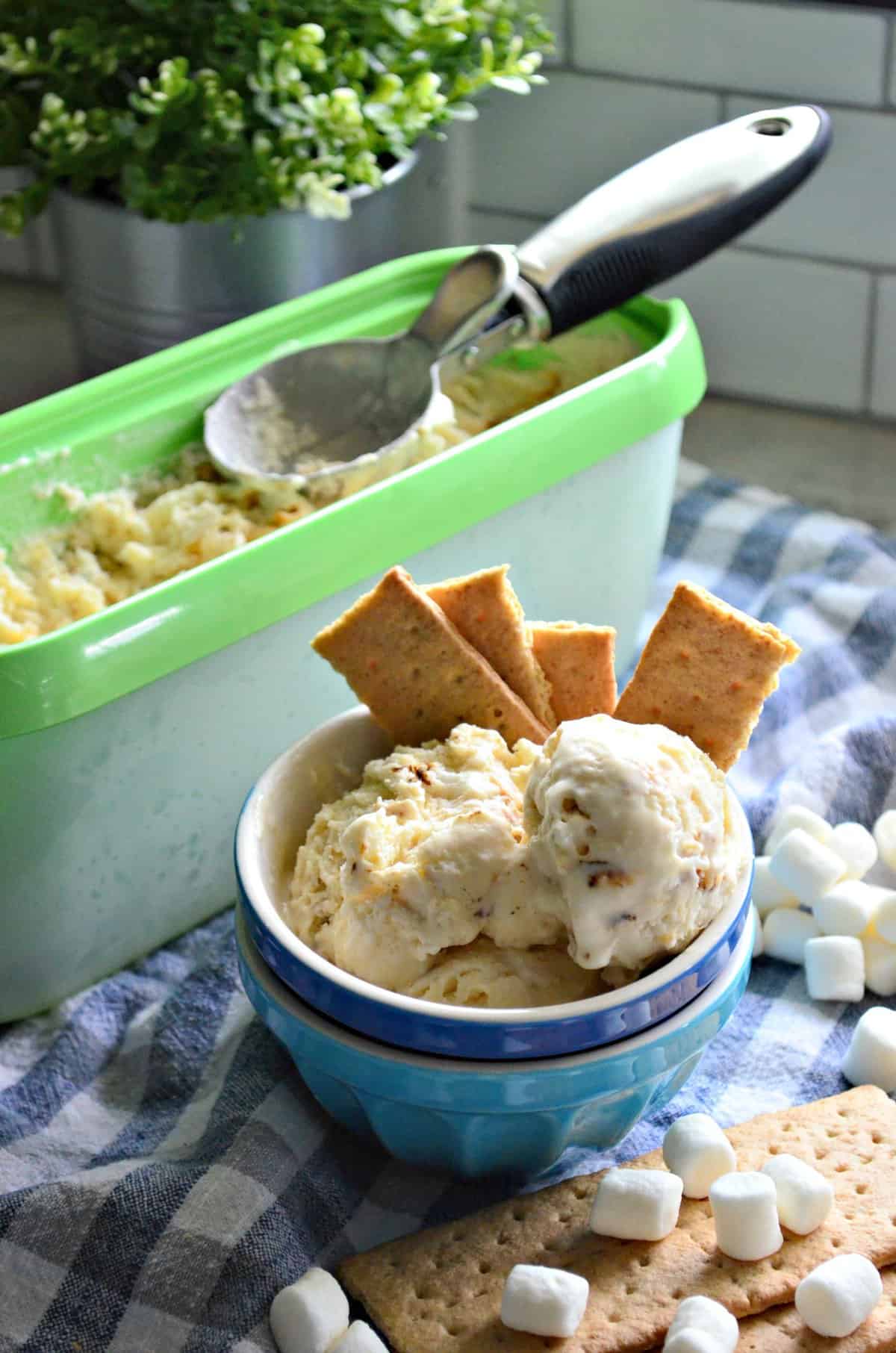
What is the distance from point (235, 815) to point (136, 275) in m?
0.53

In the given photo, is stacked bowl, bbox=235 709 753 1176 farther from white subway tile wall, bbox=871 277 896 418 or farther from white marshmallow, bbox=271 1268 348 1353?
white subway tile wall, bbox=871 277 896 418

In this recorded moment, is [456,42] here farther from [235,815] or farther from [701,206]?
[235,815]

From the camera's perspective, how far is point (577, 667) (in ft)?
3.13

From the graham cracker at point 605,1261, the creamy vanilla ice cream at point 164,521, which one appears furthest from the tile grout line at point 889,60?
A: the graham cracker at point 605,1261

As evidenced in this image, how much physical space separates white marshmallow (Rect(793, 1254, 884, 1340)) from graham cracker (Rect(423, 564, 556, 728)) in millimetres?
330

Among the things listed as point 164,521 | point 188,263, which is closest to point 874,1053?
point 164,521

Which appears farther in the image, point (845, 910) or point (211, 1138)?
point (845, 910)

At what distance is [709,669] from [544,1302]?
0.32 m

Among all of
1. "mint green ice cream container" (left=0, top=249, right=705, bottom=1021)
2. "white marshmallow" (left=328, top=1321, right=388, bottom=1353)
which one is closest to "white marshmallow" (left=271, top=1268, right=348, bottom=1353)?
"white marshmallow" (left=328, top=1321, right=388, bottom=1353)

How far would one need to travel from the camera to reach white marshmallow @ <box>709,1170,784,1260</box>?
819 mm

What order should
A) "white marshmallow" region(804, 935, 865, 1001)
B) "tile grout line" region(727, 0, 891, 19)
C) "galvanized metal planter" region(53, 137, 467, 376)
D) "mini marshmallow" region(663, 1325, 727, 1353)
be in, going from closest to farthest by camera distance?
"mini marshmallow" region(663, 1325, 727, 1353) → "white marshmallow" region(804, 935, 865, 1001) → "galvanized metal planter" region(53, 137, 467, 376) → "tile grout line" region(727, 0, 891, 19)

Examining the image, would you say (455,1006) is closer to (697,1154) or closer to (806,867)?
(697,1154)

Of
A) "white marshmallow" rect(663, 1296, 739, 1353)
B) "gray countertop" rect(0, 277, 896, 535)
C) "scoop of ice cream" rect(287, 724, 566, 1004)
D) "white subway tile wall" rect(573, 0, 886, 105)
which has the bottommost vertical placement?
"gray countertop" rect(0, 277, 896, 535)

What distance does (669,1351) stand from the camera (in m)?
0.77
